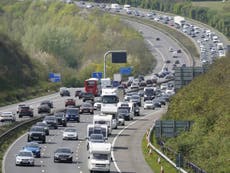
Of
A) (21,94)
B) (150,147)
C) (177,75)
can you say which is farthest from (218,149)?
(21,94)

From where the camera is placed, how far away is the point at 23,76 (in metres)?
160

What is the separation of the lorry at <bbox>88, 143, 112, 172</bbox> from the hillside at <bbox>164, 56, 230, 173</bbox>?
5.60m

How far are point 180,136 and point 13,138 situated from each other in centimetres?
1760

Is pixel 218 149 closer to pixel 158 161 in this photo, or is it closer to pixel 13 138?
pixel 158 161

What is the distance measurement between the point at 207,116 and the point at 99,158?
1831 centimetres

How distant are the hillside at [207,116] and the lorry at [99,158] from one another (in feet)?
18.4

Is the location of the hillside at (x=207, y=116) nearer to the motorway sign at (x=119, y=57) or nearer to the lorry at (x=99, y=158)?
the lorry at (x=99, y=158)

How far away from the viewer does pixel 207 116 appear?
263 feet

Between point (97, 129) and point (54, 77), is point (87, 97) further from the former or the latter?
point (97, 129)

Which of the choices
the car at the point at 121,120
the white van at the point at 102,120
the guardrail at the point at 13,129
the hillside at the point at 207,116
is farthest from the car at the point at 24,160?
the car at the point at 121,120

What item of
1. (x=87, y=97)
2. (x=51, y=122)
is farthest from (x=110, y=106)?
(x=87, y=97)

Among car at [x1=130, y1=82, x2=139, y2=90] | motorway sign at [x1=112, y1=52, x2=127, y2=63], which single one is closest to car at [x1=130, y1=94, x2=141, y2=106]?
motorway sign at [x1=112, y1=52, x2=127, y2=63]

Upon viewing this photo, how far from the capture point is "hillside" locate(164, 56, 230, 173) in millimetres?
64125

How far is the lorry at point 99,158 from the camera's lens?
63344mm
